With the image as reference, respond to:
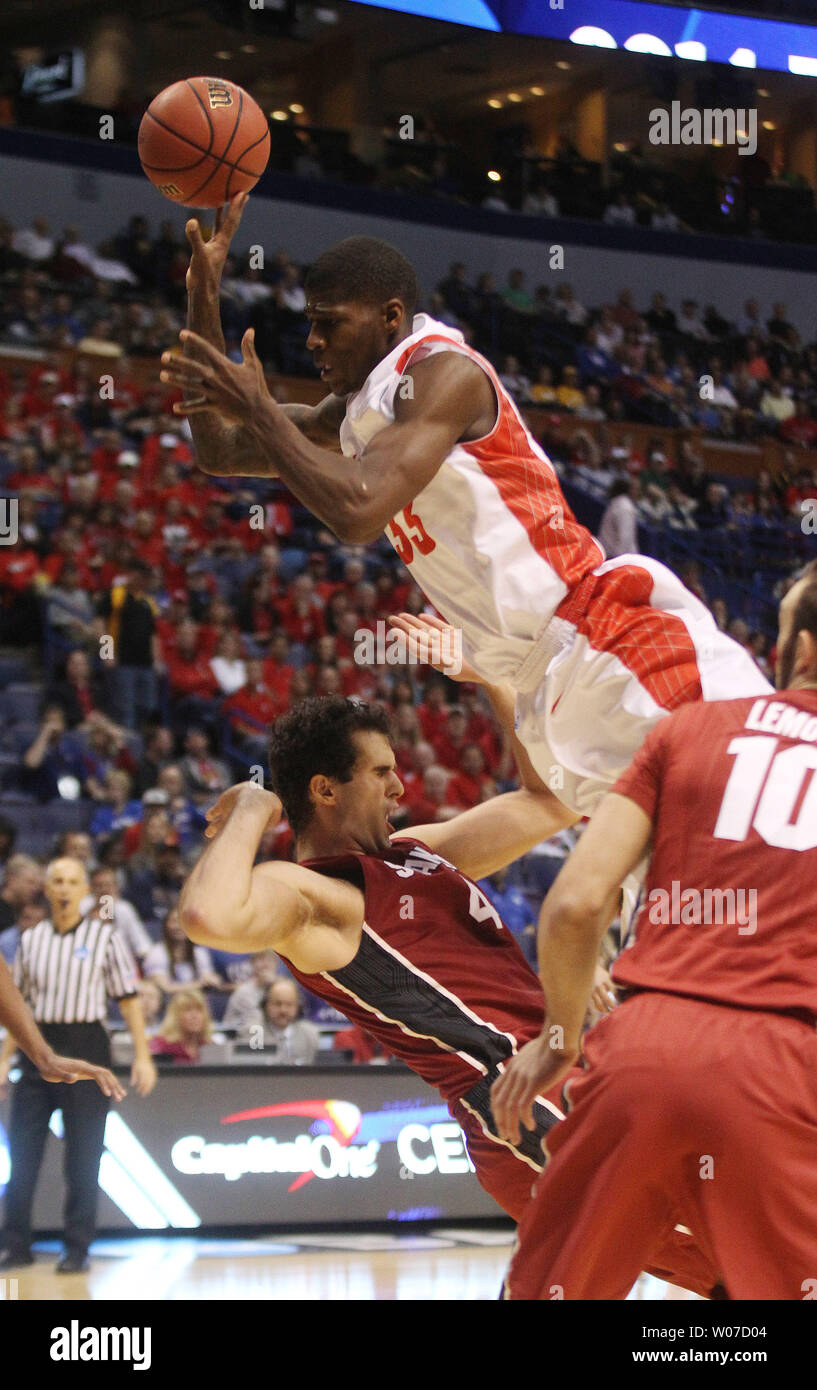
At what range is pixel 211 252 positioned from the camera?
3.55m

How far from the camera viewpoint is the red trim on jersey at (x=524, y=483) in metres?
3.64

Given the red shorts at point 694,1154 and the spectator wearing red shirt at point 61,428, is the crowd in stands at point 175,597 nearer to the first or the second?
the spectator wearing red shirt at point 61,428

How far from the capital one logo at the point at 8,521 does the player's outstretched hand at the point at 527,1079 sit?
8.78m

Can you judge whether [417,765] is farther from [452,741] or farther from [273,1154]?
[273,1154]

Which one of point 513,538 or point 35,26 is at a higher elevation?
point 35,26

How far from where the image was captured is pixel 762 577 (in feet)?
51.4

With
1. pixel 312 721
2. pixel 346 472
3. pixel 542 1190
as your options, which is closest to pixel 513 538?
pixel 346 472

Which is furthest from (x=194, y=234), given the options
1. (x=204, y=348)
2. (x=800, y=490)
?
(x=800, y=490)

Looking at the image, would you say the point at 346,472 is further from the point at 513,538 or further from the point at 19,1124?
the point at 19,1124

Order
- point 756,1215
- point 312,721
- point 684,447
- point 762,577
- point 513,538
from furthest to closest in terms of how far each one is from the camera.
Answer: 1. point 684,447
2. point 762,577
3. point 312,721
4. point 513,538
5. point 756,1215

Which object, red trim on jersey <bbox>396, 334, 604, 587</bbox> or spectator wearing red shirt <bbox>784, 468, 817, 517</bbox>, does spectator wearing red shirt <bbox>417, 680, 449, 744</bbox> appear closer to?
spectator wearing red shirt <bbox>784, 468, 817, 517</bbox>

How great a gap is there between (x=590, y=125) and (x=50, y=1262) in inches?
648

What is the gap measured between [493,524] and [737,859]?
1201mm

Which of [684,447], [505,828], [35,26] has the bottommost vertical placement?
[505,828]
